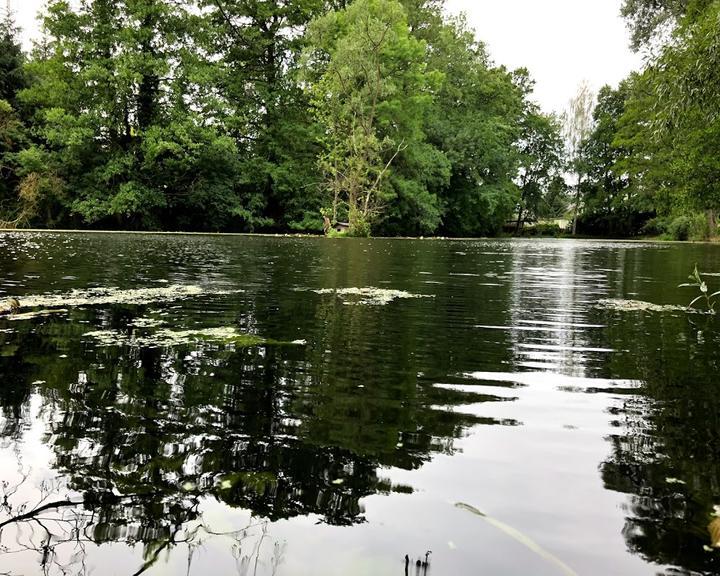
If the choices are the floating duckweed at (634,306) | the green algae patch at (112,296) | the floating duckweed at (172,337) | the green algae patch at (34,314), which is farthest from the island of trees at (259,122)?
the green algae patch at (34,314)

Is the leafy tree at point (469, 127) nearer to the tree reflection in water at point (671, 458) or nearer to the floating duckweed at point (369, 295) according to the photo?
the floating duckweed at point (369, 295)

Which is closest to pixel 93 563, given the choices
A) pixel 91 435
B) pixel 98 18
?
pixel 91 435

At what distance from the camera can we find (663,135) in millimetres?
13352

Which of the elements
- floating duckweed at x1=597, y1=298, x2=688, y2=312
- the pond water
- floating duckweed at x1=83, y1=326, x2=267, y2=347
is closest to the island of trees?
floating duckweed at x1=597, y1=298, x2=688, y2=312

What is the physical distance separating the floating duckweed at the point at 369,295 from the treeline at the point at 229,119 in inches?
1094

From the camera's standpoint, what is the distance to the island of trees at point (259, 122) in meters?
34.3

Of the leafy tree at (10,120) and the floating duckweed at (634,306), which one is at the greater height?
the leafy tree at (10,120)

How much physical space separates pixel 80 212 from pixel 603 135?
5626 centimetres

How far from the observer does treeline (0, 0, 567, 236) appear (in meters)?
34.9

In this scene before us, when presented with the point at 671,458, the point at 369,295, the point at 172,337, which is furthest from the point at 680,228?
the point at 671,458

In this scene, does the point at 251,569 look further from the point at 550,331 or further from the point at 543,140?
the point at 543,140

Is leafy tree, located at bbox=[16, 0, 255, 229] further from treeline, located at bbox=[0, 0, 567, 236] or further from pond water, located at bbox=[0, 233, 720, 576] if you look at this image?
pond water, located at bbox=[0, 233, 720, 576]

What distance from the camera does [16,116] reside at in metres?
36.1

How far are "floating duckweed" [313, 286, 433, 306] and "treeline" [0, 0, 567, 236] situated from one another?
27779mm
